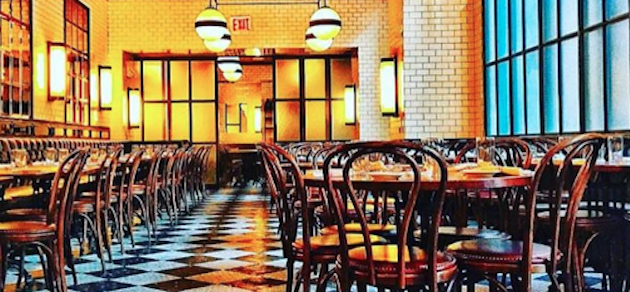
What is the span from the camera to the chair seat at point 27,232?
343cm

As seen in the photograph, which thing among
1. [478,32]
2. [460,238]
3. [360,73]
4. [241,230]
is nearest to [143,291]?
[460,238]

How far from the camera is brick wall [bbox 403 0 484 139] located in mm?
8125

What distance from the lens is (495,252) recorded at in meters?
2.63

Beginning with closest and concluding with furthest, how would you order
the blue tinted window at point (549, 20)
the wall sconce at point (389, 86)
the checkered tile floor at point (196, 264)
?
the checkered tile floor at point (196, 264)
the blue tinted window at point (549, 20)
the wall sconce at point (389, 86)

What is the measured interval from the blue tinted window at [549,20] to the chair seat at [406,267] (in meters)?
4.43

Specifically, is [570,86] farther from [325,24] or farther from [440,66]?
[325,24]

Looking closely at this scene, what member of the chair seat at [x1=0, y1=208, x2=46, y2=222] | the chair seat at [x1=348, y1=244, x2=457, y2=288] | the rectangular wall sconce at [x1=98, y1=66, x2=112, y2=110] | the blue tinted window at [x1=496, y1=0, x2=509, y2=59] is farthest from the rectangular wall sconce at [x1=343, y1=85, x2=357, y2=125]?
the chair seat at [x1=348, y1=244, x2=457, y2=288]

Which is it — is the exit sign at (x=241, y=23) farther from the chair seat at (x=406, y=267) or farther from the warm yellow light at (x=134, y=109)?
the chair seat at (x=406, y=267)

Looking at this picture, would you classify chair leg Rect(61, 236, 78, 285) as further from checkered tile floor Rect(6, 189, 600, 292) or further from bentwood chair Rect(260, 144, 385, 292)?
bentwood chair Rect(260, 144, 385, 292)

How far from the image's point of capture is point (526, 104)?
7.05m

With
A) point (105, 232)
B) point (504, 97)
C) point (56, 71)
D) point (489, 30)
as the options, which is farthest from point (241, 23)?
point (105, 232)

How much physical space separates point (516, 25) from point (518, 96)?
2.53 feet

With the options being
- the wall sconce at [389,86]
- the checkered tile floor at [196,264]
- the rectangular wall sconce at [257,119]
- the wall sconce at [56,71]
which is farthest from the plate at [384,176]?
the rectangular wall sconce at [257,119]

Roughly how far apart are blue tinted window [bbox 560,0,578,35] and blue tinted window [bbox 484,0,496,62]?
65.5 inches
